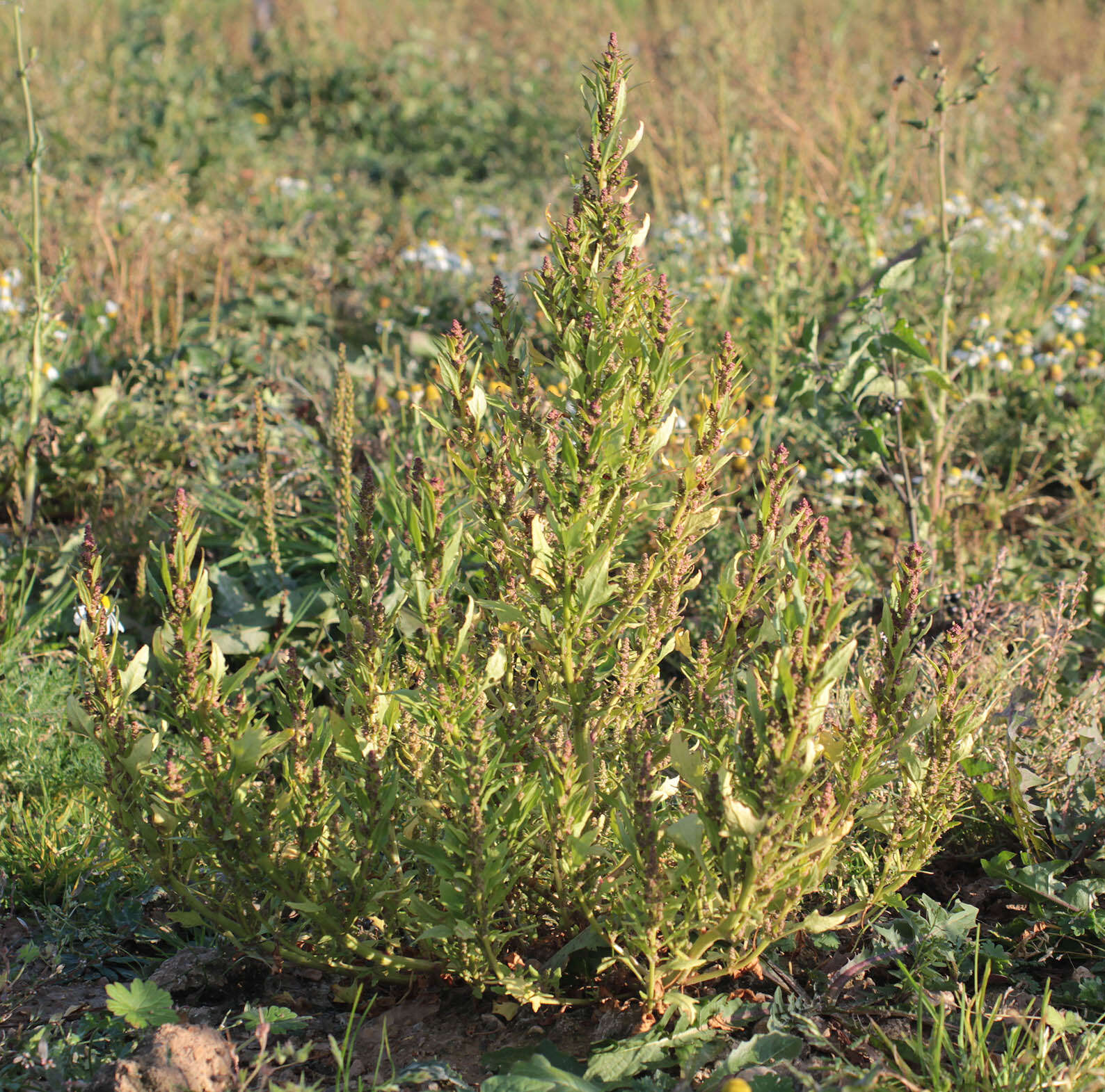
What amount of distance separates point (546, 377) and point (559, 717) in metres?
2.63

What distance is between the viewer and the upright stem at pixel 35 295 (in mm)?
3014

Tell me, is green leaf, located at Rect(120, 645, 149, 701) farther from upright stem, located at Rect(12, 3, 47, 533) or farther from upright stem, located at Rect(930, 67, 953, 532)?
upright stem, located at Rect(930, 67, 953, 532)

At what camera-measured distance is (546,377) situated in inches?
165

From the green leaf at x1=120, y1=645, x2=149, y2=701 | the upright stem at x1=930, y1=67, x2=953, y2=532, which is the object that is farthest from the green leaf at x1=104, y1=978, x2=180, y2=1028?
the upright stem at x1=930, y1=67, x2=953, y2=532

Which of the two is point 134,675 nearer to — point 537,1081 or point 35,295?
point 537,1081

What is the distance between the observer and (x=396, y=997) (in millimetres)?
1941

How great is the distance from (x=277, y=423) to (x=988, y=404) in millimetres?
2792

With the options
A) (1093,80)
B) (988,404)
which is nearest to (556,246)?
(988,404)

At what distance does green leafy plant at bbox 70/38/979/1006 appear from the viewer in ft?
5.13

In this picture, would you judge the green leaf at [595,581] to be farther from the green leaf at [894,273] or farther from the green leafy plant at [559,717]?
the green leaf at [894,273]

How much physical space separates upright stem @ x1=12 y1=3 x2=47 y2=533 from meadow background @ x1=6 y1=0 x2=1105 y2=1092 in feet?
0.15

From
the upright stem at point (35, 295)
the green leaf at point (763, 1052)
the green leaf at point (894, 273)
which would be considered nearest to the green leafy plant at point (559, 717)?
the green leaf at point (763, 1052)

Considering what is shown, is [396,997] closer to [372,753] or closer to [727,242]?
[372,753]

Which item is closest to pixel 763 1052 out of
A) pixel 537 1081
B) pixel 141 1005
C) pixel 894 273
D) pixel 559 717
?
pixel 537 1081
